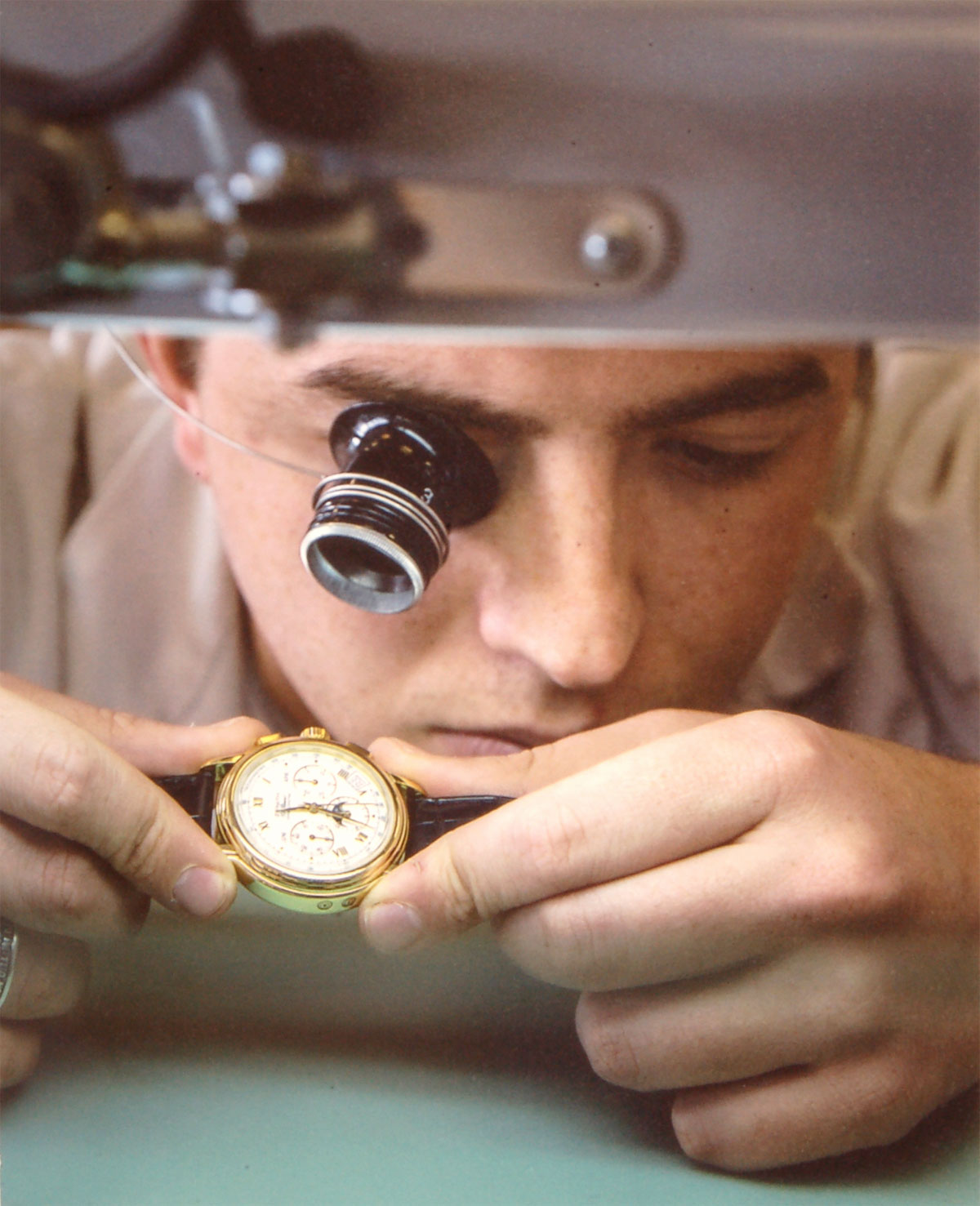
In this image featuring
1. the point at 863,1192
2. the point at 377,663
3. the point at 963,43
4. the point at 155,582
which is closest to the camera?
the point at 963,43

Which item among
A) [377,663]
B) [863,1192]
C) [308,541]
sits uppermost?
[308,541]

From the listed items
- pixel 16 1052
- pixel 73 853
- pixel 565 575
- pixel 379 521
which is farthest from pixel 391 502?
pixel 16 1052

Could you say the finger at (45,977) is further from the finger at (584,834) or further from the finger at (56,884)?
the finger at (584,834)

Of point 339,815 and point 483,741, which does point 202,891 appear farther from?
point 483,741

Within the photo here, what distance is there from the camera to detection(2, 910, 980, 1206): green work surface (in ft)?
1.79

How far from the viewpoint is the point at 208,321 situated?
0.41 metres

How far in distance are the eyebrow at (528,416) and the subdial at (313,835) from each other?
21 centimetres

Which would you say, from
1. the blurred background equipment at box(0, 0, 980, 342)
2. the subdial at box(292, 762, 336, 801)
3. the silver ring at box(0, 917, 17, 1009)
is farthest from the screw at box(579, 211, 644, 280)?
the silver ring at box(0, 917, 17, 1009)

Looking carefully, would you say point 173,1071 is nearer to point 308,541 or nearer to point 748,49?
point 308,541

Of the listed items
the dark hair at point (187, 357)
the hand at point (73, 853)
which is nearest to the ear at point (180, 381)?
the dark hair at point (187, 357)

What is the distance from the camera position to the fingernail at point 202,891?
0.55 m

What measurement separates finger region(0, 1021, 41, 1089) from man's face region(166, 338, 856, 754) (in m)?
0.23

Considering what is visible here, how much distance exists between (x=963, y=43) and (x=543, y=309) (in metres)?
0.14

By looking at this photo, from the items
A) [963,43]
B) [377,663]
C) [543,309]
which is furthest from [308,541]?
[963,43]
